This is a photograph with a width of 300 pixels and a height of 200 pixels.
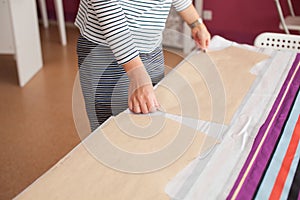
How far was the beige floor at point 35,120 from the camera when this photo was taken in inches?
82.8

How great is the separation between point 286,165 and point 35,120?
1.89 m

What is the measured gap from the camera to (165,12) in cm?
125

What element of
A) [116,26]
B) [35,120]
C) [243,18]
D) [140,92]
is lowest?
[35,120]

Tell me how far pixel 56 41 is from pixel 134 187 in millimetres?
3063

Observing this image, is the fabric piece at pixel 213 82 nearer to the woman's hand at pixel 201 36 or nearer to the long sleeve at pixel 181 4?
the woman's hand at pixel 201 36

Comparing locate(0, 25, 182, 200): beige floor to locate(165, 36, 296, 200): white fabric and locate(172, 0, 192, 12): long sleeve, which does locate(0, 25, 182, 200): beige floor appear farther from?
locate(165, 36, 296, 200): white fabric

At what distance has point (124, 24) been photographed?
3.43ft

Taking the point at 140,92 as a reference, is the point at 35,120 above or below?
below

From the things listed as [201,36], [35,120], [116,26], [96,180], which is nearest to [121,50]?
[116,26]

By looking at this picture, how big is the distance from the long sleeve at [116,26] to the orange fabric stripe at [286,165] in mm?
412

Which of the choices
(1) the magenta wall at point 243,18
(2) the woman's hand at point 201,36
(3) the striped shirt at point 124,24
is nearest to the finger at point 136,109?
(3) the striped shirt at point 124,24

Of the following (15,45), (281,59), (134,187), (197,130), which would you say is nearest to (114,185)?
(134,187)

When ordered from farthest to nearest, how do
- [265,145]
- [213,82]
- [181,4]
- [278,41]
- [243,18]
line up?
1. [243,18]
2. [278,41]
3. [181,4]
4. [213,82]
5. [265,145]

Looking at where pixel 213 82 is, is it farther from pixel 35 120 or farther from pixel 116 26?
pixel 35 120
